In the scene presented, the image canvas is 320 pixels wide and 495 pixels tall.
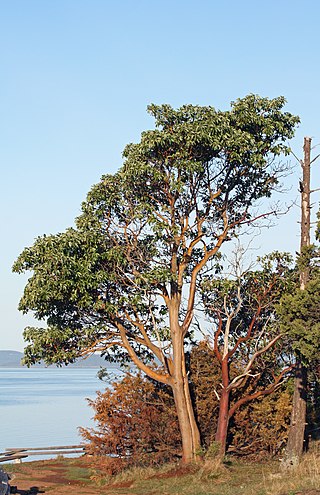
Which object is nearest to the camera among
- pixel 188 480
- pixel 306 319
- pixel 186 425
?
pixel 306 319

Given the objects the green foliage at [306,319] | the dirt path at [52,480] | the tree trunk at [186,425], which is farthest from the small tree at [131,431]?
the green foliage at [306,319]

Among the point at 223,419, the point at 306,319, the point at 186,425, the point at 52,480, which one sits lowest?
the point at 52,480

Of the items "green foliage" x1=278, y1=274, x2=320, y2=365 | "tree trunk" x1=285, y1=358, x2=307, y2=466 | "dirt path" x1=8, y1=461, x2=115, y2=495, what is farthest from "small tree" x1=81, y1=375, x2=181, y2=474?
"green foliage" x1=278, y1=274, x2=320, y2=365

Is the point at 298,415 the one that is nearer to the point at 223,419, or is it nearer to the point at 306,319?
the point at 223,419

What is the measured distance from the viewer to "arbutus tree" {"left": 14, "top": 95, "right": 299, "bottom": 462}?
88.1 feet

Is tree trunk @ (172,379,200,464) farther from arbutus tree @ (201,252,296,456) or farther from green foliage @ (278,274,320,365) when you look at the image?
green foliage @ (278,274,320,365)

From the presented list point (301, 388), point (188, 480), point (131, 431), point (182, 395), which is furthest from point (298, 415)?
point (131, 431)

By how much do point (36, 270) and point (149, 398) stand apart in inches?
294

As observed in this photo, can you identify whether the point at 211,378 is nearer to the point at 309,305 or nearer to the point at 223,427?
the point at 223,427

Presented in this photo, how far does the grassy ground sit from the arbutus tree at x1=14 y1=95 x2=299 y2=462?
74.4 inches

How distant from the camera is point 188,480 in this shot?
25250 millimetres

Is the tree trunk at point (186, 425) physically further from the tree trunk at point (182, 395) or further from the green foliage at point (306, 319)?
the green foliage at point (306, 319)

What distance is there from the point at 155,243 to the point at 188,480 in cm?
922

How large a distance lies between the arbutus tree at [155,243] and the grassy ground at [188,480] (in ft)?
6.20
